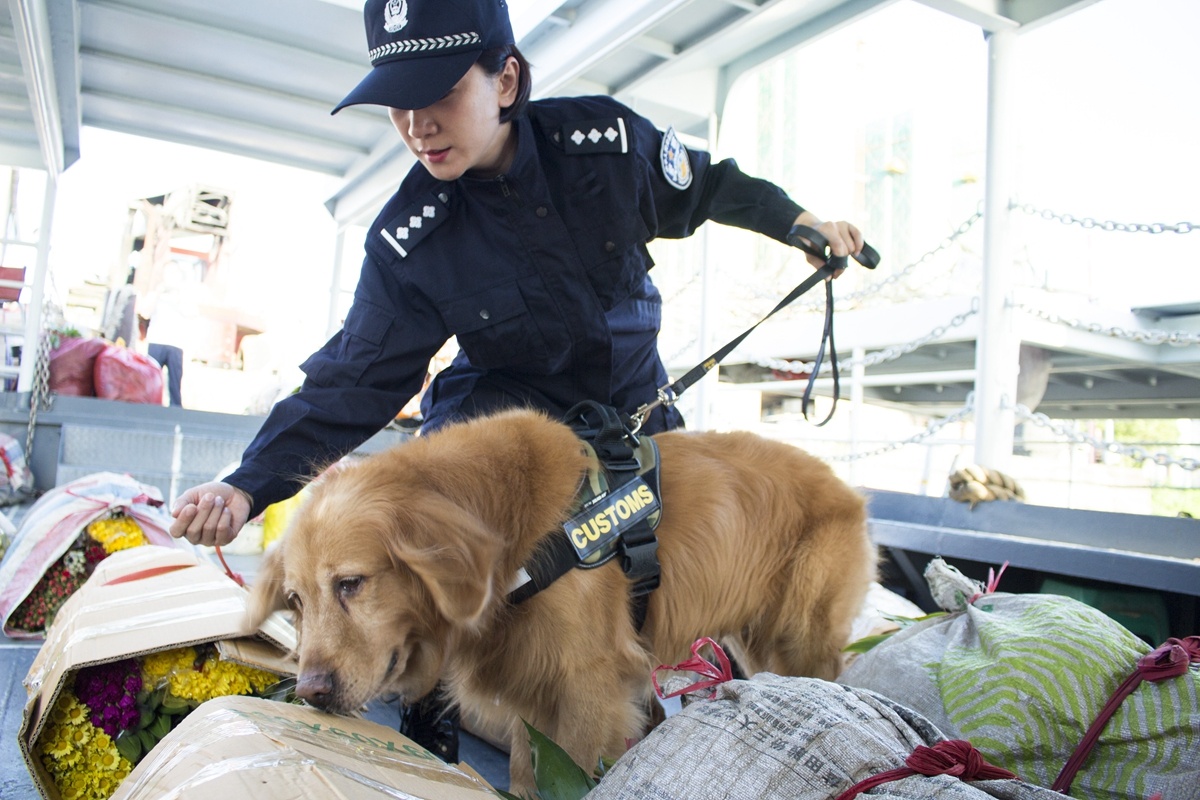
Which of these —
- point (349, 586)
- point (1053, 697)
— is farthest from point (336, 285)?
point (1053, 697)

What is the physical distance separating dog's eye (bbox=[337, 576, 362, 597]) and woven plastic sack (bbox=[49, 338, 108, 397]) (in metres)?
6.48

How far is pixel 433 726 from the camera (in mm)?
2289

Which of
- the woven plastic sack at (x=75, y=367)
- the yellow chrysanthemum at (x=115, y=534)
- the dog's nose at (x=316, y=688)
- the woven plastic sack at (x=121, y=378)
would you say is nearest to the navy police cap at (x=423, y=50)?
the dog's nose at (x=316, y=688)

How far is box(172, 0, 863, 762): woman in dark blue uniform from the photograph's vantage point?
190 centimetres

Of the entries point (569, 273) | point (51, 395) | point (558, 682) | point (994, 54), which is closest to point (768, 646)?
point (558, 682)

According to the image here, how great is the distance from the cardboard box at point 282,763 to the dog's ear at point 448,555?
0.98 ft

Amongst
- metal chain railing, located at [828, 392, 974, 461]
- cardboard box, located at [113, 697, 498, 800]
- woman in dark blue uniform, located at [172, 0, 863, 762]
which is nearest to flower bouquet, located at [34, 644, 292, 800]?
woman in dark blue uniform, located at [172, 0, 863, 762]

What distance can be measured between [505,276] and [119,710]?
51.0 inches

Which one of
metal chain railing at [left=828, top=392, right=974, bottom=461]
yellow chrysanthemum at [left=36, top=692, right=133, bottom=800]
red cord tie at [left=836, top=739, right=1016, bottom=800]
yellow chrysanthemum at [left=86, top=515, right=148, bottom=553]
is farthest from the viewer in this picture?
metal chain railing at [left=828, top=392, right=974, bottom=461]

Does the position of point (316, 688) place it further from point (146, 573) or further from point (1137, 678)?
point (1137, 678)

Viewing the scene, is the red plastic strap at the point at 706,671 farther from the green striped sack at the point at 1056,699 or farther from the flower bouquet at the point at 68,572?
the flower bouquet at the point at 68,572

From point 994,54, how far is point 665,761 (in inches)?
158

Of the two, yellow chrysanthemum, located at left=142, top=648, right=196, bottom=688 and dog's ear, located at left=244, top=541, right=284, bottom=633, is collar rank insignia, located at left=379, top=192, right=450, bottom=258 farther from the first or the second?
yellow chrysanthemum, located at left=142, top=648, right=196, bottom=688

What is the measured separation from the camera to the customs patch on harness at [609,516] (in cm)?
180
